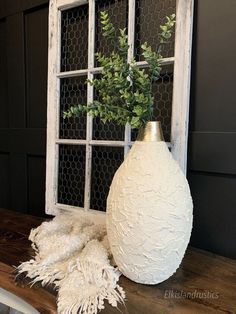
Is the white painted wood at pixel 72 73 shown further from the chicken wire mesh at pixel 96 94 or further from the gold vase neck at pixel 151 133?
the gold vase neck at pixel 151 133

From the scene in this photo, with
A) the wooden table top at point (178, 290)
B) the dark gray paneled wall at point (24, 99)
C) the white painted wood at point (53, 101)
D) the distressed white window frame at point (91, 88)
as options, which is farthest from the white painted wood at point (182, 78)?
the dark gray paneled wall at point (24, 99)

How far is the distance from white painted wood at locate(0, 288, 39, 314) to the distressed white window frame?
17.1 inches

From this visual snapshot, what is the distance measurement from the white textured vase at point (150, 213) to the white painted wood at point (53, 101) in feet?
1.91

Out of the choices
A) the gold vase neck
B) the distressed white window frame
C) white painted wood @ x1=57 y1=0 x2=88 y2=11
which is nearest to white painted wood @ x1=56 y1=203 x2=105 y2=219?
the distressed white window frame

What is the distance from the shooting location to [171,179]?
72 cm

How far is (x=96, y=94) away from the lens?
3.86 feet

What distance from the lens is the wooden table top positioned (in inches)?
25.9

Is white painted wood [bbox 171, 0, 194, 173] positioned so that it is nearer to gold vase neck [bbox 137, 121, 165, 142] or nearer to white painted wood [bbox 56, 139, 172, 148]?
white painted wood [bbox 56, 139, 172, 148]

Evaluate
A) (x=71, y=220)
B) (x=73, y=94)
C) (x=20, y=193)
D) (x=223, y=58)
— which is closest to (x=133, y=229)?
(x=71, y=220)

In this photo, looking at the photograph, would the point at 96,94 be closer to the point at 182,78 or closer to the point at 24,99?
the point at 182,78

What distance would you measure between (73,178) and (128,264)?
0.63 metres

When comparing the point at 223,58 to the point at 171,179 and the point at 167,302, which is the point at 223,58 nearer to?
the point at 171,179

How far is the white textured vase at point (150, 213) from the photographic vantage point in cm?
70

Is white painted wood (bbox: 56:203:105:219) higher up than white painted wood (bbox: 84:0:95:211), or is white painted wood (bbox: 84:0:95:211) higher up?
white painted wood (bbox: 84:0:95:211)
